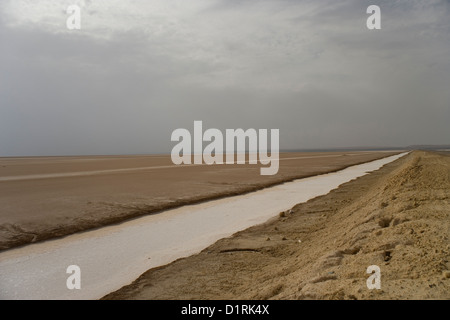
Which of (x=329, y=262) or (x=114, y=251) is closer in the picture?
(x=329, y=262)

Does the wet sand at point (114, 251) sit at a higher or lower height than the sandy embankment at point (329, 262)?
lower

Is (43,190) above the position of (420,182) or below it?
below

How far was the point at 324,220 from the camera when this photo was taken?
9.15 meters

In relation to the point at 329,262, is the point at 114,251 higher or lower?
lower

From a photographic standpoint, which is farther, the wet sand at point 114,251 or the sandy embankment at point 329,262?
the wet sand at point 114,251

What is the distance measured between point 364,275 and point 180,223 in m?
7.40

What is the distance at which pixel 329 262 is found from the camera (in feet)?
15.0

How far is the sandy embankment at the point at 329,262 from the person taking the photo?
354 centimetres

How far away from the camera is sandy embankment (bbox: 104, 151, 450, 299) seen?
3.54m

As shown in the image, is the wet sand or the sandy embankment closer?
the sandy embankment

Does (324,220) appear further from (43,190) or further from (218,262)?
(43,190)

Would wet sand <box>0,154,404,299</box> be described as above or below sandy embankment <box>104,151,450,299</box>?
below
